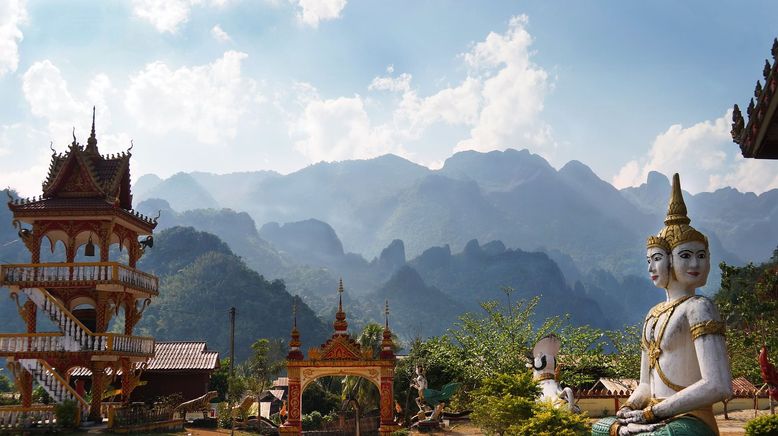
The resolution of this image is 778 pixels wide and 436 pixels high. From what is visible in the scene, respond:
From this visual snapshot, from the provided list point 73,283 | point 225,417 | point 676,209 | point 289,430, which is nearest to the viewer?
point 676,209

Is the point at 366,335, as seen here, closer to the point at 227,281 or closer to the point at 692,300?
the point at 692,300

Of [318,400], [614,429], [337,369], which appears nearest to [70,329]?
[337,369]

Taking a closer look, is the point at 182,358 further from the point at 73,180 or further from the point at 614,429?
the point at 614,429

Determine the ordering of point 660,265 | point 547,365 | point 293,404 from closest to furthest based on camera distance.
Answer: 1. point 660,265
2. point 547,365
3. point 293,404

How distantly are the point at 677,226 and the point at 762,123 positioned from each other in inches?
132

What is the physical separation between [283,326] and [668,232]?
4240 inches

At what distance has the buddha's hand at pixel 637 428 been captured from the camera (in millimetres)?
10195

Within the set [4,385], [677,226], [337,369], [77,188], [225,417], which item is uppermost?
[77,188]

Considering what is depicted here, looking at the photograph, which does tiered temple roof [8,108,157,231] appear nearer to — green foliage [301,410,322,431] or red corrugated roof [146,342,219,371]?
red corrugated roof [146,342,219,371]

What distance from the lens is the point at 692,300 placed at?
1062cm

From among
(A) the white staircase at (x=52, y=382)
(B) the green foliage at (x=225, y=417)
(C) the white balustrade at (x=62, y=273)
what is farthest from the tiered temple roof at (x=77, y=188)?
(B) the green foliage at (x=225, y=417)

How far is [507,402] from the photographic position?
57.5 ft

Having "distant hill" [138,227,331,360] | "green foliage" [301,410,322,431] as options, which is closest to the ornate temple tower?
"green foliage" [301,410,322,431]

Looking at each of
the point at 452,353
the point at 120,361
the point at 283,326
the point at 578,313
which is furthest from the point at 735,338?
the point at 578,313
